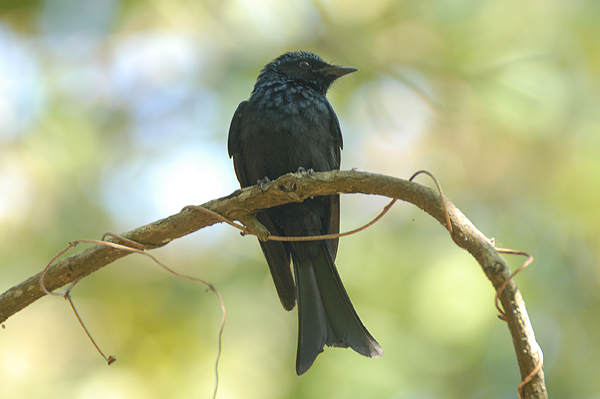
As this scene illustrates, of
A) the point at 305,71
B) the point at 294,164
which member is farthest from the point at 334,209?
the point at 305,71

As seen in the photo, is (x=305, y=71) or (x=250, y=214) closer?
(x=250, y=214)

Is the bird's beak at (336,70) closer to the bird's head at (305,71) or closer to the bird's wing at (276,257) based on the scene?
the bird's head at (305,71)

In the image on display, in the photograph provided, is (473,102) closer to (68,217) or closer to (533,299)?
(533,299)

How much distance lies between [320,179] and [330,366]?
2550 millimetres

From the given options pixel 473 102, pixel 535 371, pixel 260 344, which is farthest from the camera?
pixel 473 102

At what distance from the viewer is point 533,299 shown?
4.14 meters

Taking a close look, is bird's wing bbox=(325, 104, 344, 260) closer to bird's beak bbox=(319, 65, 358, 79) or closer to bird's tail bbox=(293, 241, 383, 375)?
bird's tail bbox=(293, 241, 383, 375)

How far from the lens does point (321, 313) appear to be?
2.64m

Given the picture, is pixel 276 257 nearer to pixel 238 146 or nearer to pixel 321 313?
pixel 321 313

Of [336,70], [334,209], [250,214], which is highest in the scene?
[336,70]

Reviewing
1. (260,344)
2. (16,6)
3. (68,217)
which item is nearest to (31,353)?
(68,217)

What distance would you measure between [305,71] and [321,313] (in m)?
1.76

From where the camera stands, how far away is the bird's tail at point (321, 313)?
2.45 meters

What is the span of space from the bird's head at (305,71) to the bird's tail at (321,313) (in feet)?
3.96
